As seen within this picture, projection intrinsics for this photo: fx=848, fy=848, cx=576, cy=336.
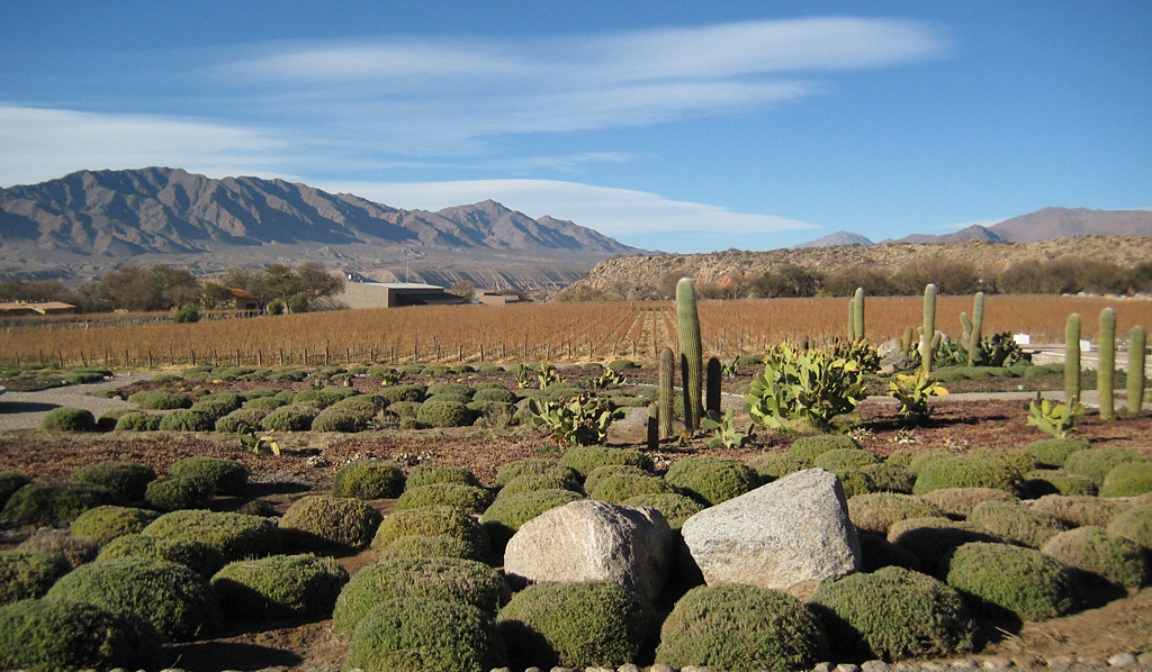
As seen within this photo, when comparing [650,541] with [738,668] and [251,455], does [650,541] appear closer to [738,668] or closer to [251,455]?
[738,668]

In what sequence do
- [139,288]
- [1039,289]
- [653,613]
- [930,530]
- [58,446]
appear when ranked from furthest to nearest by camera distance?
[139,288] < [1039,289] < [58,446] < [930,530] < [653,613]

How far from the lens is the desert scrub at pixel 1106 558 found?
620 cm

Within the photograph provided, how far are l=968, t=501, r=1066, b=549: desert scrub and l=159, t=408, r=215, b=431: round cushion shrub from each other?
1345 centimetres

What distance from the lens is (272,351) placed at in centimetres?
3491

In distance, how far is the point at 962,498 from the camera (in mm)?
8102

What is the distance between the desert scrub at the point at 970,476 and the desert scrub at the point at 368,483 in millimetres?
5856

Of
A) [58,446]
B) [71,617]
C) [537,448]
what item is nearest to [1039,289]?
[537,448]

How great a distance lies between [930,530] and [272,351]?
32103 millimetres

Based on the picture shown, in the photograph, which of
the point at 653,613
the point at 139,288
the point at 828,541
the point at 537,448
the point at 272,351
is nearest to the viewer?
the point at 653,613

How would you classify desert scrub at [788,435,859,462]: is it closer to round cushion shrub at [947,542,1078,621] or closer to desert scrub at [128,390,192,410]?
round cushion shrub at [947,542,1078,621]

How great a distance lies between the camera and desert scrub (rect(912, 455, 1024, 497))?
28.7ft

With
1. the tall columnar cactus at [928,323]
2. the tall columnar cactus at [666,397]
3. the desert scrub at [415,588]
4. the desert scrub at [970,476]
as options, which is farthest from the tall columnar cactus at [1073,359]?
the desert scrub at [415,588]

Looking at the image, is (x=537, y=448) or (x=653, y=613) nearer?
(x=653, y=613)

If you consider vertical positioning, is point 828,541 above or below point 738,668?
above
